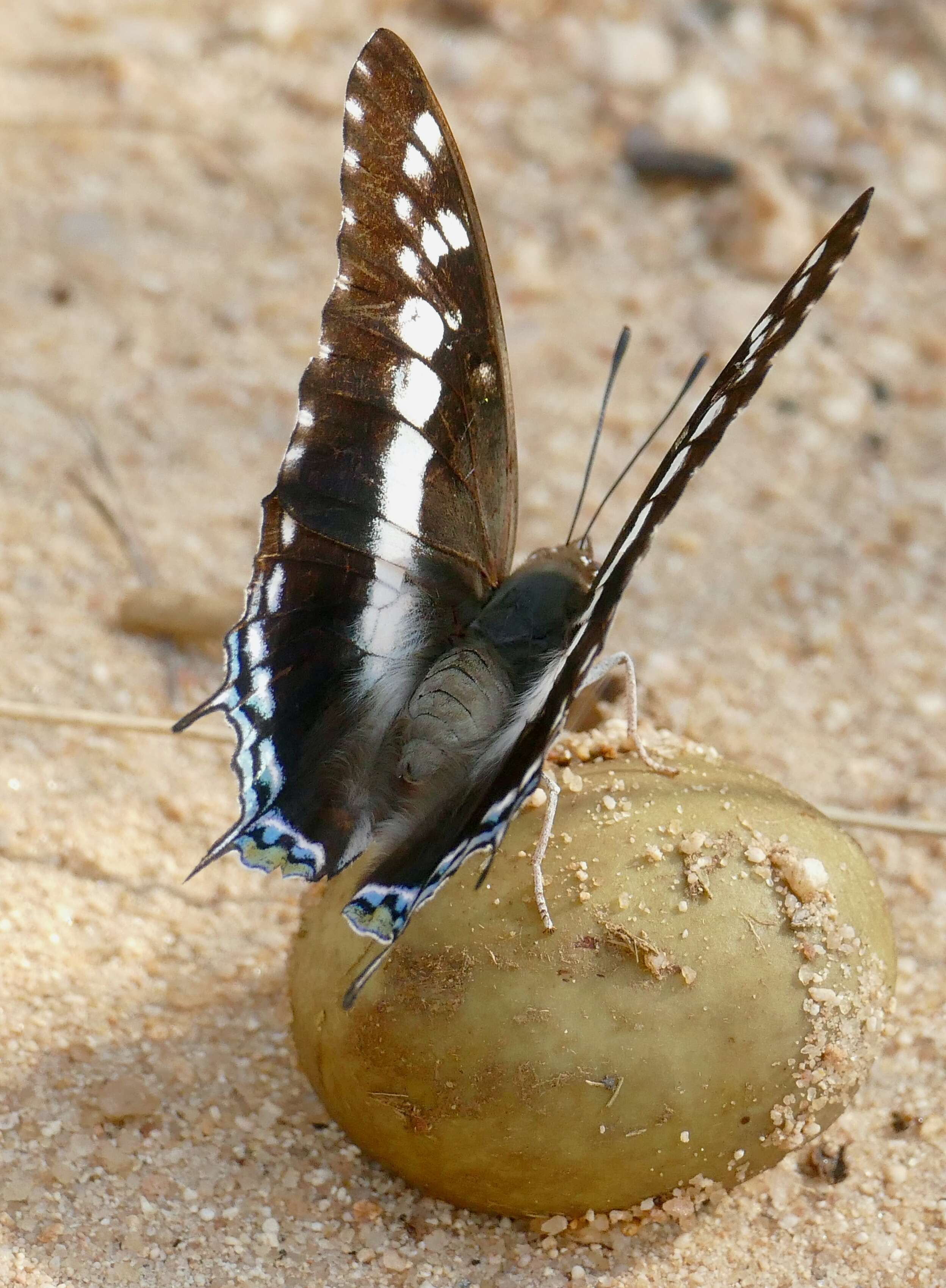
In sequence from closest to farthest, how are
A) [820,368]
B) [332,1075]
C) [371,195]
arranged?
[332,1075]
[371,195]
[820,368]

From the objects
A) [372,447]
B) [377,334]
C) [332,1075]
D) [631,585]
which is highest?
[377,334]

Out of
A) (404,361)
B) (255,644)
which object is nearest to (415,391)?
(404,361)

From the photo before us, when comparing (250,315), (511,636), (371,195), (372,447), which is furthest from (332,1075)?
(250,315)

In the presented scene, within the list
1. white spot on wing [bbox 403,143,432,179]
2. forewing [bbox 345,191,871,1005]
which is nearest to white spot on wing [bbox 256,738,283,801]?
forewing [bbox 345,191,871,1005]

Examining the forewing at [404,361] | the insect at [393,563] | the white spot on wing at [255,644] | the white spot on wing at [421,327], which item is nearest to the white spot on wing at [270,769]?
the insect at [393,563]

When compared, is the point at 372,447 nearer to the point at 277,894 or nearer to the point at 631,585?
the point at 277,894

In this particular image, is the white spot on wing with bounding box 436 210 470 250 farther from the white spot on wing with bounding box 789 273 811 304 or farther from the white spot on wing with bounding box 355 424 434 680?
the white spot on wing with bounding box 789 273 811 304
